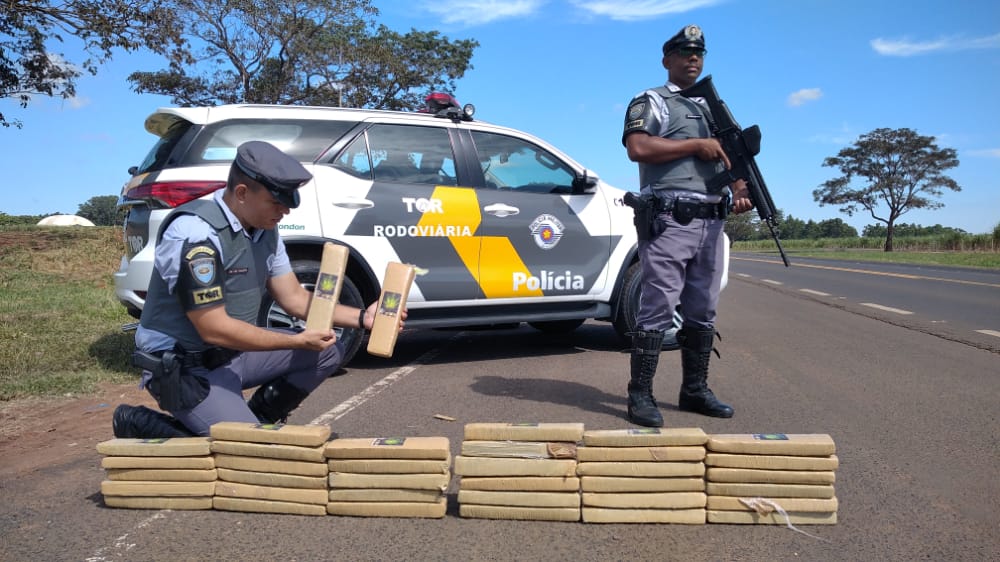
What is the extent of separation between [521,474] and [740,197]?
2309 millimetres

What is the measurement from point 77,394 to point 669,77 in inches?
174

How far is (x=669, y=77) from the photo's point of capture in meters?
4.40

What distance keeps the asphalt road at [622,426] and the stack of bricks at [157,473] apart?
0.06 m

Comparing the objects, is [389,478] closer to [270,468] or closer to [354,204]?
[270,468]

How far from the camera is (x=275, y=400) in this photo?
3.66m

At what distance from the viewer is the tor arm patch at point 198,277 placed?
9.77 feet

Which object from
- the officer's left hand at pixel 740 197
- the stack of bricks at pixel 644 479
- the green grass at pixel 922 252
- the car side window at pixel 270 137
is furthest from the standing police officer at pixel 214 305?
the green grass at pixel 922 252

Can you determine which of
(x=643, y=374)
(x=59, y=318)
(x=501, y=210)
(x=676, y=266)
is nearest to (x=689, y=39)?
(x=676, y=266)

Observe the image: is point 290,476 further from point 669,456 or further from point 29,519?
point 669,456

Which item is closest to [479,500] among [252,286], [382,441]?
[382,441]

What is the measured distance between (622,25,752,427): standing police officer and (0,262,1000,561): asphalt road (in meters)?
0.49

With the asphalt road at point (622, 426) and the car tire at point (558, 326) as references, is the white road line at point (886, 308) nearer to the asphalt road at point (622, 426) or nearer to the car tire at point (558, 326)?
the asphalt road at point (622, 426)

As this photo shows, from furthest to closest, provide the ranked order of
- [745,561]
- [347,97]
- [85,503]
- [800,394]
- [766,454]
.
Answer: [347,97] → [800,394] → [85,503] → [766,454] → [745,561]

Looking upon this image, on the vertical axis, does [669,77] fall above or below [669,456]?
above
